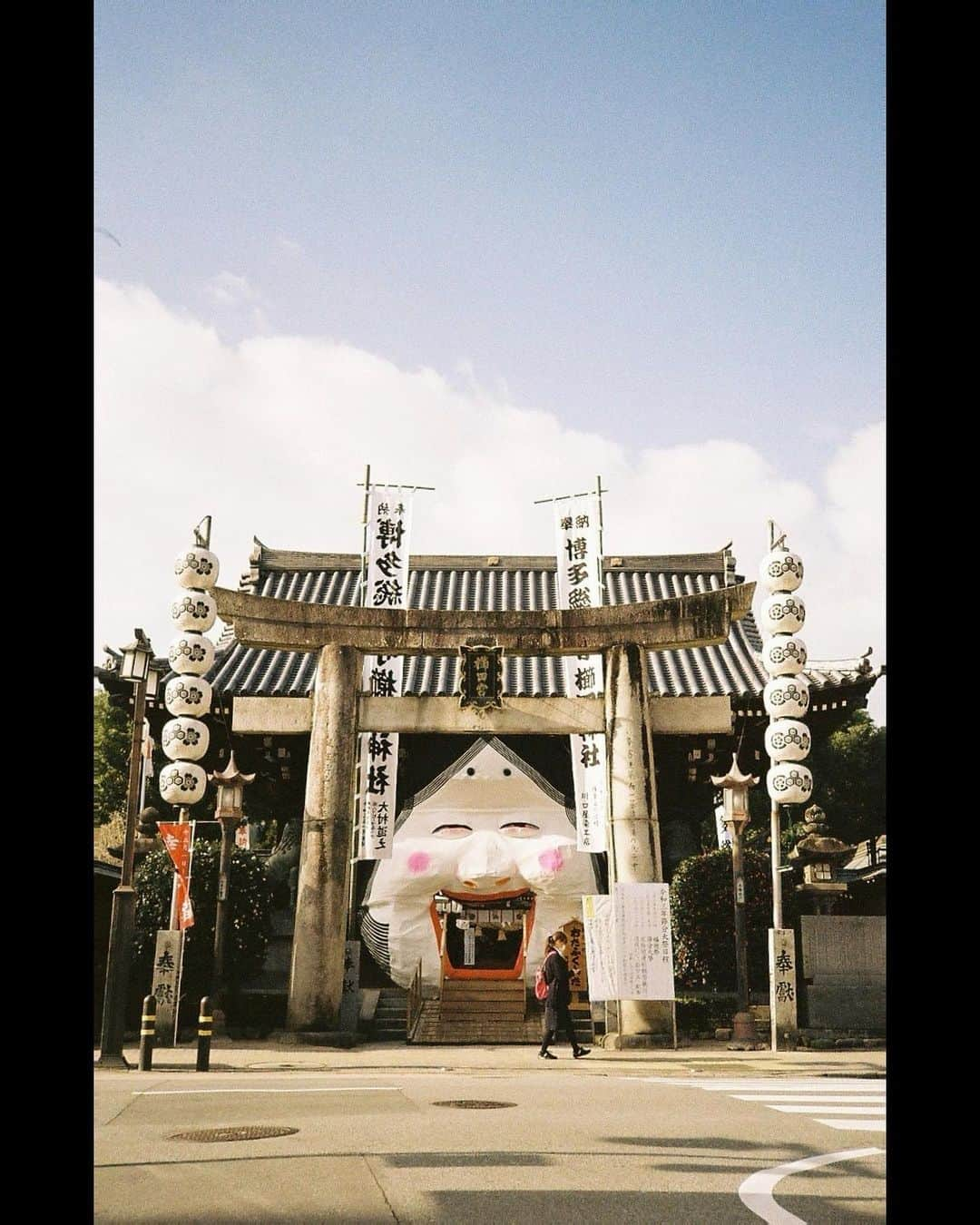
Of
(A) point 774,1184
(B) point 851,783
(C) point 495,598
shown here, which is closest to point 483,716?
(C) point 495,598

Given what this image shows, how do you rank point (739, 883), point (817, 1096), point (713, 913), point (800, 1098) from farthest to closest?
point (713, 913)
point (739, 883)
point (817, 1096)
point (800, 1098)

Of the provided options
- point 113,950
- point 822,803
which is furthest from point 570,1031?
point 822,803

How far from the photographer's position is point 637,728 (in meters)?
17.9

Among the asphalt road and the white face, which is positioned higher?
the white face

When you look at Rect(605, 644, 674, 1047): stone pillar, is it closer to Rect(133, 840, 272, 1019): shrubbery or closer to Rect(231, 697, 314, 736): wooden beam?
Rect(231, 697, 314, 736): wooden beam

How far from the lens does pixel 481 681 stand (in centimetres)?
1792

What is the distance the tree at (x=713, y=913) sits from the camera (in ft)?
65.2

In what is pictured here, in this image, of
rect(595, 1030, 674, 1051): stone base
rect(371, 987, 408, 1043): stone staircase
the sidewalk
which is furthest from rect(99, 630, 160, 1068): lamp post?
rect(595, 1030, 674, 1051): stone base

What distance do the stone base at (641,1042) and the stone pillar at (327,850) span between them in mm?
4341

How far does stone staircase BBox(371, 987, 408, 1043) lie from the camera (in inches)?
781

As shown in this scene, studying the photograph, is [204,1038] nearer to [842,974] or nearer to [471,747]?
[842,974]

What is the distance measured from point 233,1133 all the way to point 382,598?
516 inches

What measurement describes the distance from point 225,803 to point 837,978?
34.9 ft

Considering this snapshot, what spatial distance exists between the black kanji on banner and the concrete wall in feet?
21.4
